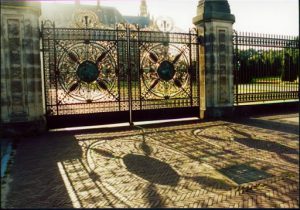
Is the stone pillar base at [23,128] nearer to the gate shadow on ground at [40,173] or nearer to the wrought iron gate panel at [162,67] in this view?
the gate shadow on ground at [40,173]

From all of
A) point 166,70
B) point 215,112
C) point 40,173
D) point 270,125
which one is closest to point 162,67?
point 166,70

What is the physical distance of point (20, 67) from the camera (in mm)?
9445

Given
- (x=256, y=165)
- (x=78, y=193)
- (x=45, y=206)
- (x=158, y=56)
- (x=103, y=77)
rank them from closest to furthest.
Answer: (x=45, y=206)
(x=78, y=193)
(x=256, y=165)
(x=103, y=77)
(x=158, y=56)

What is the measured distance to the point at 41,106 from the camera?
9898 mm

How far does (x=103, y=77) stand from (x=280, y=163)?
6.73m

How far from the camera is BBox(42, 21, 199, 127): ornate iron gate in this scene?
1045 centimetres

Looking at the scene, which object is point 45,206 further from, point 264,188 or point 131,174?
point 264,188

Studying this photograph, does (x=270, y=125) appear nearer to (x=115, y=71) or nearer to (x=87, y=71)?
(x=115, y=71)

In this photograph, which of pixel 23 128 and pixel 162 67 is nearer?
pixel 23 128

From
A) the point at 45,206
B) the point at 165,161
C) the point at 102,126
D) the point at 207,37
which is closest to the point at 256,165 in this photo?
the point at 165,161

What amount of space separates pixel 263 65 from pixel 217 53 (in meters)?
3.04

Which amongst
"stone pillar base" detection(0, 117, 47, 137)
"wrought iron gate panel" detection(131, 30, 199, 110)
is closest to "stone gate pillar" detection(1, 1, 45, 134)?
"stone pillar base" detection(0, 117, 47, 137)

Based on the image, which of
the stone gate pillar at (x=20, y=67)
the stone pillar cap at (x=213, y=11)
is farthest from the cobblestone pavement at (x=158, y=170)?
the stone pillar cap at (x=213, y=11)

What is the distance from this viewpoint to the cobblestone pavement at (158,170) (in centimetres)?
464
